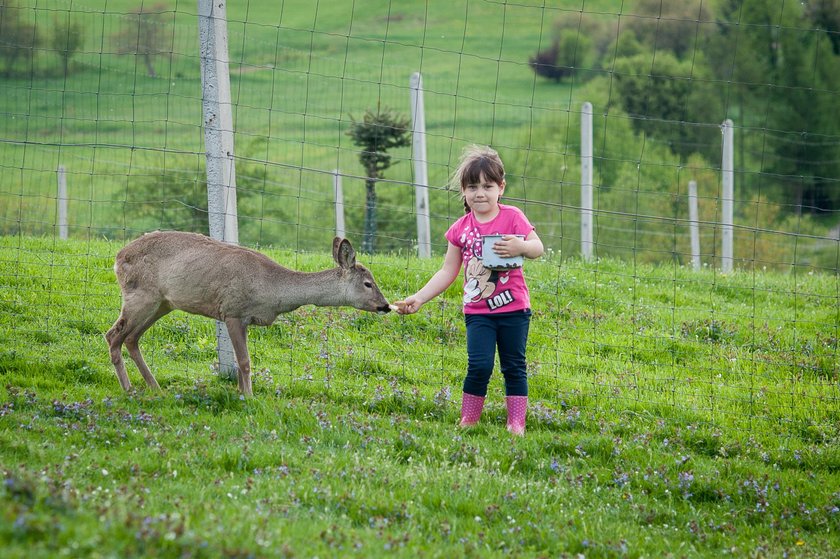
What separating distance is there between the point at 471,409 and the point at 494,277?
3.48 ft

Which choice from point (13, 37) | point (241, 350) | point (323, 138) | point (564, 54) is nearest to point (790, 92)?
point (564, 54)

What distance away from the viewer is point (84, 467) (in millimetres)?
5605

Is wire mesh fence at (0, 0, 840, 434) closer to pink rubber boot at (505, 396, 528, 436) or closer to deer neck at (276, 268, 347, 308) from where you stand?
deer neck at (276, 268, 347, 308)

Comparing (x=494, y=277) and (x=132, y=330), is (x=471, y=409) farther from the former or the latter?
(x=132, y=330)

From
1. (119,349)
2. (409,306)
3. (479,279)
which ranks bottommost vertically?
(119,349)

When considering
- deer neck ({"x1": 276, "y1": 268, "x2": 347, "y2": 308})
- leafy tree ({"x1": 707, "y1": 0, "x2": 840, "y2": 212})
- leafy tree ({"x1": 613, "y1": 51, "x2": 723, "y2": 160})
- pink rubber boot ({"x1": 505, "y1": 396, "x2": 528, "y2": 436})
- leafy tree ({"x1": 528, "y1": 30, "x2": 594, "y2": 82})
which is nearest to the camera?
pink rubber boot ({"x1": 505, "y1": 396, "x2": 528, "y2": 436})

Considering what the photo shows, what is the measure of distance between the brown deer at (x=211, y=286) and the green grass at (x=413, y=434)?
18.0 inches

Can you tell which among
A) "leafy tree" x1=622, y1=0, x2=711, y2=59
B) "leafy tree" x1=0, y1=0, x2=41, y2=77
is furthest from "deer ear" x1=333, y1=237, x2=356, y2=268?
"leafy tree" x1=622, y1=0, x2=711, y2=59

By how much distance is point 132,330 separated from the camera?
787 cm

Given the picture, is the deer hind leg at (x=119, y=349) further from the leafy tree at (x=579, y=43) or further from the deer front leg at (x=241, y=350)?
the leafy tree at (x=579, y=43)

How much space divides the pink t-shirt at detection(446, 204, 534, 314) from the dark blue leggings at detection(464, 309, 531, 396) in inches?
2.9

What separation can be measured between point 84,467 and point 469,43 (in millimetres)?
46395

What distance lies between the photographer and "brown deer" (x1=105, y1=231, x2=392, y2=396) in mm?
7707

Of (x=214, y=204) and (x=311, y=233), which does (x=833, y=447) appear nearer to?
(x=214, y=204)
